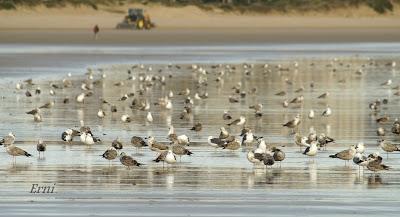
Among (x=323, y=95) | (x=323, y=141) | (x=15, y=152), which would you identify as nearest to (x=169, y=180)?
(x=15, y=152)

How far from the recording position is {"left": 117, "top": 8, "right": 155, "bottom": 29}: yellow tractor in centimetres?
8856

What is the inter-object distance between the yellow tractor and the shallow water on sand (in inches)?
2137

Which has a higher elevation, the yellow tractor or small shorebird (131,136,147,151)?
the yellow tractor

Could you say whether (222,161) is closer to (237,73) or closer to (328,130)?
(328,130)

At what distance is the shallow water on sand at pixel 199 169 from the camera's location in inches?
586

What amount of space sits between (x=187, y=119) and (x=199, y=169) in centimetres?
817

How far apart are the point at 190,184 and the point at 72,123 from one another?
914 cm

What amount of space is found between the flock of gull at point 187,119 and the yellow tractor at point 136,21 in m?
41.9

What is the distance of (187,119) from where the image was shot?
2650cm

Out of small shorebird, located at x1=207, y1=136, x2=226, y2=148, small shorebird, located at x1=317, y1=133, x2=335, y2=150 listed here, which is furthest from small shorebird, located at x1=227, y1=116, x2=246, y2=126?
small shorebird, located at x1=207, y1=136, x2=226, y2=148

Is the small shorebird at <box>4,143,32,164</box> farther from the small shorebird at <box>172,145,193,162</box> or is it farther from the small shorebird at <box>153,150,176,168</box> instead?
the small shorebird at <box>172,145,193,162</box>

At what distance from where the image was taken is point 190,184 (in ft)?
55.0

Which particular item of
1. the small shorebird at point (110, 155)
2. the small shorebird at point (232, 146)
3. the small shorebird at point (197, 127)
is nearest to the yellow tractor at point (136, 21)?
the small shorebird at point (197, 127)

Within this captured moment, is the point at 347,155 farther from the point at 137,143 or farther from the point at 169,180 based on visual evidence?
the point at 137,143
